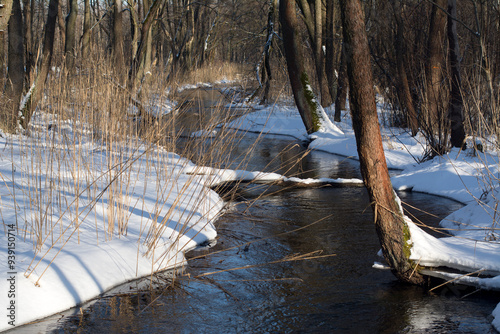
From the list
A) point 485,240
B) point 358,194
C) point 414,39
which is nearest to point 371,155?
point 485,240

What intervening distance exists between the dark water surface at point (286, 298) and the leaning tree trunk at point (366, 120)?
48 centimetres

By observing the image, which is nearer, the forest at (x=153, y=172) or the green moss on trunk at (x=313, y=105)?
the forest at (x=153, y=172)

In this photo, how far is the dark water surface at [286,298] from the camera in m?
2.65

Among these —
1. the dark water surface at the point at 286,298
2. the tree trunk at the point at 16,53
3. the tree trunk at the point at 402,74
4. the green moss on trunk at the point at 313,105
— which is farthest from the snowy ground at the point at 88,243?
the green moss on trunk at the point at 313,105

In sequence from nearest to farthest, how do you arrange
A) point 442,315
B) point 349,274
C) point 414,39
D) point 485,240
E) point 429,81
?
point 442,315, point 349,274, point 485,240, point 429,81, point 414,39

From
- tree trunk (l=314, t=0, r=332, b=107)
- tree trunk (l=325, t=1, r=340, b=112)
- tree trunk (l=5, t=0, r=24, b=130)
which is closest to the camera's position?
tree trunk (l=5, t=0, r=24, b=130)

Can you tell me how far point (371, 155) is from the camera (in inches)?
113

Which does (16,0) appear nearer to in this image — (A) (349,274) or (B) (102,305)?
(B) (102,305)

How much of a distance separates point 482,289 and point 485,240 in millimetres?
618

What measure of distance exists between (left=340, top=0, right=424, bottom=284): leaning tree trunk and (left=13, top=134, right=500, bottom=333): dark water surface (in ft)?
1.58

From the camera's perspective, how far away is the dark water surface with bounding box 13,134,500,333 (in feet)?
8.70

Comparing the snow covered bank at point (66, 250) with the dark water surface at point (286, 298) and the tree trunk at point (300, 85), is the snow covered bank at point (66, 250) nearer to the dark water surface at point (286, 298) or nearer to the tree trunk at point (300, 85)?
the dark water surface at point (286, 298)

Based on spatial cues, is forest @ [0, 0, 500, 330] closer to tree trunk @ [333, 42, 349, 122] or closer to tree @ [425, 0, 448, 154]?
tree @ [425, 0, 448, 154]

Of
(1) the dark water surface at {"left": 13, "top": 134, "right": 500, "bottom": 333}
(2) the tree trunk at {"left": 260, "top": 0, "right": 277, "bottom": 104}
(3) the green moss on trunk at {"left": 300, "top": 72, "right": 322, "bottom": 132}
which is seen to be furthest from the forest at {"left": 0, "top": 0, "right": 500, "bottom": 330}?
(2) the tree trunk at {"left": 260, "top": 0, "right": 277, "bottom": 104}
